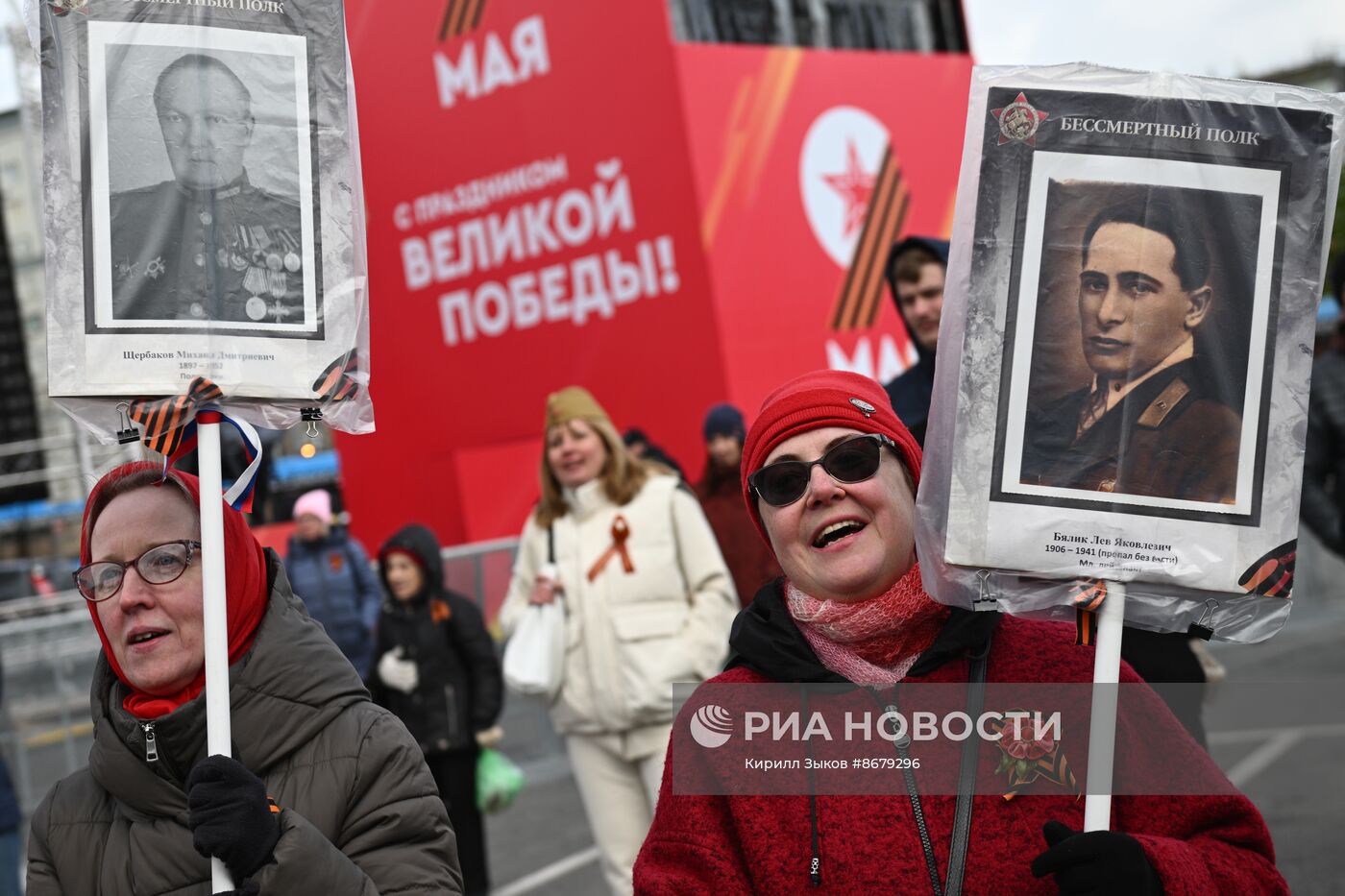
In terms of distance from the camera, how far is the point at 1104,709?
2246mm

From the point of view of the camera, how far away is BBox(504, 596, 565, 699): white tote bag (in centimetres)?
569

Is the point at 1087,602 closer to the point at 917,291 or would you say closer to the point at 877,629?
the point at 877,629

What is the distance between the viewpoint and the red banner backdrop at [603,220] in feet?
43.5

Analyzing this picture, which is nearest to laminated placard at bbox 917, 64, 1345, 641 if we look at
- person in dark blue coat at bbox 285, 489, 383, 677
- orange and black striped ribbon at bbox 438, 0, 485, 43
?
person in dark blue coat at bbox 285, 489, 383, 677

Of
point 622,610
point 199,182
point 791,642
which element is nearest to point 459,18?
point 622,610

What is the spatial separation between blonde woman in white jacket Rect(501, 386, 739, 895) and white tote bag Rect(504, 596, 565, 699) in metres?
0.06

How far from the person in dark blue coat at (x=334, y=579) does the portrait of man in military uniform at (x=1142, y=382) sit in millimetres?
6277

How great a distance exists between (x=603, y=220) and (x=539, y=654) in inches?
329

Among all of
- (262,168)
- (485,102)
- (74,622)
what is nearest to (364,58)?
(485,102)

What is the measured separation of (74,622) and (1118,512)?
36.7 ft

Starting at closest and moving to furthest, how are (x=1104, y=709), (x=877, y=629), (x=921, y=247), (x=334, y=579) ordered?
(x=1104, y=709) < (x=877, y=629) < (x=921, y=247) < (x=334, y=579)

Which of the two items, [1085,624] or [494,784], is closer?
[1085,624]

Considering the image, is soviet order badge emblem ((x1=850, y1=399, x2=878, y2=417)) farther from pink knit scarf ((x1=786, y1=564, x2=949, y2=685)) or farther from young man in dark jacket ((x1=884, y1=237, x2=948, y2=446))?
young man in dark jacket ((x1=884, y1=237, x2=948, y2=446))

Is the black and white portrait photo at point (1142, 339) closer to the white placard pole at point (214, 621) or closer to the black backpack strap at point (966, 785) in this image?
the black backpack strap at point (966, 785)
